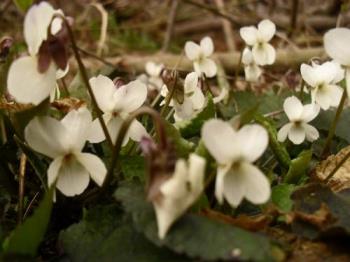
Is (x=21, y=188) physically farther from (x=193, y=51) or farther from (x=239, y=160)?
(x=193, y=51)

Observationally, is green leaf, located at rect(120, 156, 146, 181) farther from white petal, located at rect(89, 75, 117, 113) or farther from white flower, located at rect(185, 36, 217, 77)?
white flower, located at rect(185, 36, 217, 77)

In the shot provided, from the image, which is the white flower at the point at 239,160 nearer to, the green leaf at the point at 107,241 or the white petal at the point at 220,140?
the white petal at the point at 220,140

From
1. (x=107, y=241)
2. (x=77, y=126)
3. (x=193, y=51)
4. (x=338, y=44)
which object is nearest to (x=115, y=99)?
(x=77, y=126)

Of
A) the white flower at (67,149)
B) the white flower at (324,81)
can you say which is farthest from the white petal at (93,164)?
the white flower at (324,81)

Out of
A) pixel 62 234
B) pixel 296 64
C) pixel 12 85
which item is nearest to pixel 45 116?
pixel 12 85

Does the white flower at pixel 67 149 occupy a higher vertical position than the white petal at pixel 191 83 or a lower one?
higher

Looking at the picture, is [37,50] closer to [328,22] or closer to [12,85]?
[12,85]

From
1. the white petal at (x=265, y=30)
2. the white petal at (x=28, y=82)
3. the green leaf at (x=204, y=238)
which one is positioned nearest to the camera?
the green leaf at (x=204, y=238)
